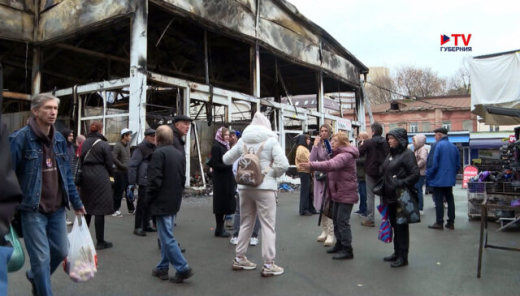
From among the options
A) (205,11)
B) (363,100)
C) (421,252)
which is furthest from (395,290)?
(363,100)

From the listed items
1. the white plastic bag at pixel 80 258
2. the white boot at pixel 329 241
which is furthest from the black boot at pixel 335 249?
the white plastic bag at pixel 80 258

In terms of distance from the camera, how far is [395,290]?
12.6 feet

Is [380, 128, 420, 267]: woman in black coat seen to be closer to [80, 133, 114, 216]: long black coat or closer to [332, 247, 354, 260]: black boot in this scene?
[332, 247, 354, 260]: black boot

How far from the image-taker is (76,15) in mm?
11359

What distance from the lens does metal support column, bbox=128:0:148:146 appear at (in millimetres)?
A: 9945

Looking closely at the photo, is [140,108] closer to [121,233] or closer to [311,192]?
[121,233]

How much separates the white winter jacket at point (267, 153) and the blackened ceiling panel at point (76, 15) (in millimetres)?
7664

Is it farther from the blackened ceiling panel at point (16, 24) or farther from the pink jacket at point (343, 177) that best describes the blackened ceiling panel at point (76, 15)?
the pink jacket at point (343, 177)

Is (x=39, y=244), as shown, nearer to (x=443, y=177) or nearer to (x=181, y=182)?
(x=181, y=182)

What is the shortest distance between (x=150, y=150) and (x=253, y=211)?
10.3 ft

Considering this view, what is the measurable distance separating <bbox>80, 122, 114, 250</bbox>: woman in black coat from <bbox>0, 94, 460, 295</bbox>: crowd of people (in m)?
0.01

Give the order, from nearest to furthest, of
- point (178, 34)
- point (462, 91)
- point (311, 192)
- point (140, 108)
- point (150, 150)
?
point (150, 150) < point (311, 192) < point (140, 108) < point (178, 34) < point (462, 91)

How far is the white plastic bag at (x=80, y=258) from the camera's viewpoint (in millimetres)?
3184

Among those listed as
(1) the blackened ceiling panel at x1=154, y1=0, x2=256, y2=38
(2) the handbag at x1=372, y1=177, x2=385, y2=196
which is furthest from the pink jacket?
(1) the blackened ceiling panel at x1=154, y1=0, x2=256, y2=38
